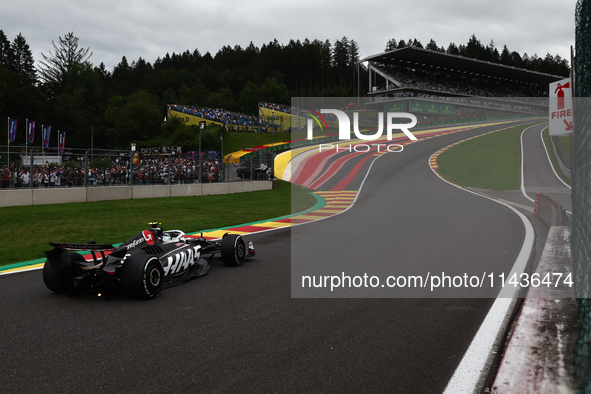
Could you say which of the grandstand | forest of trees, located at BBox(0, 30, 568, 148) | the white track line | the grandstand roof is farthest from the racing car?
the grandstand roof

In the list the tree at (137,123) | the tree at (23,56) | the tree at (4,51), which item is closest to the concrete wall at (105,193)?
the tree at (137,123)

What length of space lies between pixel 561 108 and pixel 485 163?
107 feet

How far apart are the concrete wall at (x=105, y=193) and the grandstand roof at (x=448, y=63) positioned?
5425 cm

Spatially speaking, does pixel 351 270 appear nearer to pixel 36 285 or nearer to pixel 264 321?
pixel 264 321

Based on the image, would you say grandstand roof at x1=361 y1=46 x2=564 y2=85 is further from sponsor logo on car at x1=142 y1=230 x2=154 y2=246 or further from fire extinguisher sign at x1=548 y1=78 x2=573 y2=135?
sponsor logo on car at x1=142 y1=230 x2=154 y2=246

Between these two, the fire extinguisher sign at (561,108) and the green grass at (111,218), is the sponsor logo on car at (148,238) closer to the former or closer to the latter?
the green grass at (111,218)

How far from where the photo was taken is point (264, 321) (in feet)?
15.9

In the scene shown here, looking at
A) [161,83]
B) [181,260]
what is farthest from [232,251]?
[161,83]

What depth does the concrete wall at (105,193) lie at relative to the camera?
17558mm

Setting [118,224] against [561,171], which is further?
[561,171]

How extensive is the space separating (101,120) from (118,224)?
76.2 meters

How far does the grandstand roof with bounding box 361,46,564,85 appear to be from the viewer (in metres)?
73.4

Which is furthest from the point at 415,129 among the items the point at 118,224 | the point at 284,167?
Answer: the point at 118,224

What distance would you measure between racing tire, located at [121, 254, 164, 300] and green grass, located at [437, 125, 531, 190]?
2523 cm
